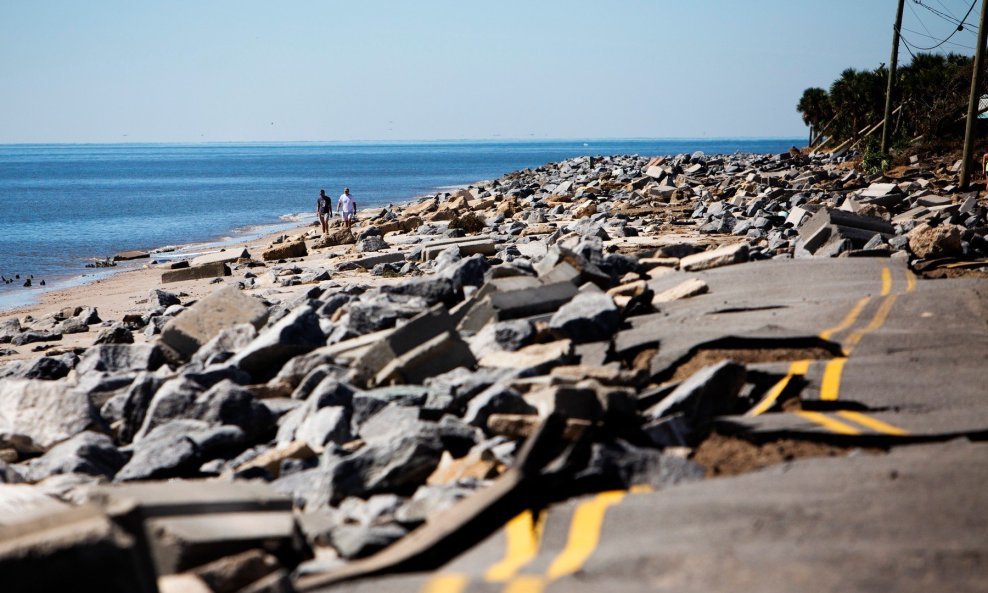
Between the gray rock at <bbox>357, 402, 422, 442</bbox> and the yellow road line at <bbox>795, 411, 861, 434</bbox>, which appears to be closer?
the yellow road line at <bbox>795, 411, 861, 434</bbox>

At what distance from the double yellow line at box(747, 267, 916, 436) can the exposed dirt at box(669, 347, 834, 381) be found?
0.20 metres

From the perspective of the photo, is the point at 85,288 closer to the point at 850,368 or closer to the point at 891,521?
the point at 850,368

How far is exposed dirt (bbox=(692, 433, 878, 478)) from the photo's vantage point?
18.2 ft

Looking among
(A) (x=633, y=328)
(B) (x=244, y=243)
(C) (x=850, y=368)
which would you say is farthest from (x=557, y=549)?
(B) (x=244, y=243)

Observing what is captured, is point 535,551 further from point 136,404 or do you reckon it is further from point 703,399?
point 136,404

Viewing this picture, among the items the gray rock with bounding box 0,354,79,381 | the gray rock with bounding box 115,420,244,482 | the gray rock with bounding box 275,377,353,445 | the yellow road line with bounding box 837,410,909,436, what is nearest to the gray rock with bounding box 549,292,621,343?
the gray rock with bounding box 275,377,353,445

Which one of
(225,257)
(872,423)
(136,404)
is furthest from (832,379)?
(225,257)

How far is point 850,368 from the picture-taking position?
7.38m

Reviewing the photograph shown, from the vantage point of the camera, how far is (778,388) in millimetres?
6875

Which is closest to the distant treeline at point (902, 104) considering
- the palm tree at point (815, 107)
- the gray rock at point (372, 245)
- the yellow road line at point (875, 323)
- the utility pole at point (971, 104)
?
the palm tree at point (815, 107)

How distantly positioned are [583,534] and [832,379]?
3289mm

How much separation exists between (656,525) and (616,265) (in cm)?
756

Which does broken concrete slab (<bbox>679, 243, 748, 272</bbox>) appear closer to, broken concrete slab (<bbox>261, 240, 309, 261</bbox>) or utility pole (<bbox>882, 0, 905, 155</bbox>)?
broken concrete slab (<bbox>261, 240, 309, 261</bbox>)

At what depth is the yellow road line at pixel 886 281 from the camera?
33.6 feet
